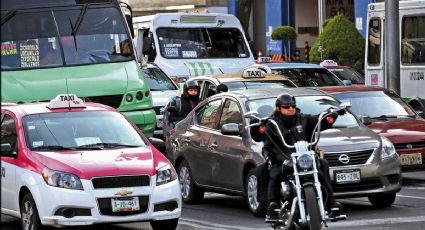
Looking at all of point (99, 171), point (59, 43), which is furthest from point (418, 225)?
point (59, 43)

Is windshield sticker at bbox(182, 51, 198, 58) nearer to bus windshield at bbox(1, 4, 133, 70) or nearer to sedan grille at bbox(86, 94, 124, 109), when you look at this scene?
bus windshield at bbox(1, 4, 133, 70)

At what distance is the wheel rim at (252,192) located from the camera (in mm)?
13461

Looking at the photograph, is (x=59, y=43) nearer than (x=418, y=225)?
No

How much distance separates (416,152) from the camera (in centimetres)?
1684

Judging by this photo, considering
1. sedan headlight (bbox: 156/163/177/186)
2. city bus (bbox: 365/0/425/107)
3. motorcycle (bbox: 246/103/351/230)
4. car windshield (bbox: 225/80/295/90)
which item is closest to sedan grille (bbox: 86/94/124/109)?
car windshield (bbox: 225/80/295/90)

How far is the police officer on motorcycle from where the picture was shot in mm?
10500

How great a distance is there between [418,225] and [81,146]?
381 cm

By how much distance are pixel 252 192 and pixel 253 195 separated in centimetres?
5

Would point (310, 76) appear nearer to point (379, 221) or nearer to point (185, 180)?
point (185, 180)

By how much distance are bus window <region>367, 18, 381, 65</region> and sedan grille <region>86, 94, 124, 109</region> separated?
33.2 ft

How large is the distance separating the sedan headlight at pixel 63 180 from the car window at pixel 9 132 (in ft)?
3.51

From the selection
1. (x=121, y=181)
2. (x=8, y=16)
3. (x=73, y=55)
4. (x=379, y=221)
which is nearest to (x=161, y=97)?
(x=73, y=55)

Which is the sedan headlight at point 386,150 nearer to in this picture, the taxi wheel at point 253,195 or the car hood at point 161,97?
the taxi wheel at point 253,195

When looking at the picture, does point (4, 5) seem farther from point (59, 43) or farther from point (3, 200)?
point (3, 200)
